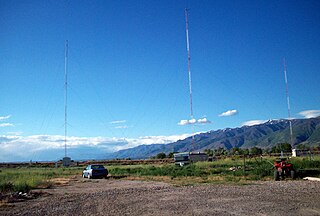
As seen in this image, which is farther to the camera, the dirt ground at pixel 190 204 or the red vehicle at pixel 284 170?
the red vehicle at pixel 284 170

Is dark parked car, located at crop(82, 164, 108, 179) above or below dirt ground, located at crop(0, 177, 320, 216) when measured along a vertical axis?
above

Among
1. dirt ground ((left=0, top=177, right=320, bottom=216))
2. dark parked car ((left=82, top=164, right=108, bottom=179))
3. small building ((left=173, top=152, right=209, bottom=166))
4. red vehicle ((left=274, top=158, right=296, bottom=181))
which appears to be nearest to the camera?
dirt ground ((left=0, top=177, right=320, bottom=216))

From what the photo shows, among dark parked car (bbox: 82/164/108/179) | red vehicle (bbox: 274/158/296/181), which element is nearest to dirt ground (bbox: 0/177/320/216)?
red vehicle (bbox: 274/158/296/181)

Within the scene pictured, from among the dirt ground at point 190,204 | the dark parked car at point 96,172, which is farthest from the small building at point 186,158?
the dirt ground at point 190,204

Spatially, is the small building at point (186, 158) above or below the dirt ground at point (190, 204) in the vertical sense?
above

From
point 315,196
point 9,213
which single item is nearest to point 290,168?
point 315,196

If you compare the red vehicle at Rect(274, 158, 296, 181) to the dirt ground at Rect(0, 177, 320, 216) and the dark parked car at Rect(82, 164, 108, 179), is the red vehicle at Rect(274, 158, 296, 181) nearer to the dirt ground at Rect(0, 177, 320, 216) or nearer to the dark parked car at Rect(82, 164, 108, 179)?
the dirt ground at Rect(0, 177, 320, 216)

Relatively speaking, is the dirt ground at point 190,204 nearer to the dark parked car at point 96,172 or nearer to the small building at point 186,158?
the dark parked car at point 96,172

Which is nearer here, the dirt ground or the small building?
the dirt ground

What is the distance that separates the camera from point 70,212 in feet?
45.3

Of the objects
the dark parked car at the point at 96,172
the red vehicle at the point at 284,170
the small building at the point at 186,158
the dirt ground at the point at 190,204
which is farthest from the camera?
the small building at the point at 186,158

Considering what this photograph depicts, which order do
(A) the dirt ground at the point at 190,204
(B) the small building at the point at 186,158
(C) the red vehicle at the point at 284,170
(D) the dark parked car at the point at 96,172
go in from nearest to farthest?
1. (A) the dirt ground at the point at 190,204
2. (C) the red vehicle at the point at 284,170
3. (D) the dark parked car at the point at 96,172
4. (B) the small building at the point at 186,158

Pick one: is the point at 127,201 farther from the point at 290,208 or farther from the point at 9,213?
the point at 290,208

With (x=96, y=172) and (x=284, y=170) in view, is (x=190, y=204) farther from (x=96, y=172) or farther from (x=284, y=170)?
(x=96, y=172)
